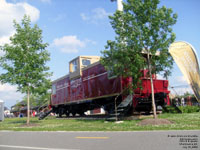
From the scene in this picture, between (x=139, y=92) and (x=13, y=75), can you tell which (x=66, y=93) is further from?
(x=139, y=92)

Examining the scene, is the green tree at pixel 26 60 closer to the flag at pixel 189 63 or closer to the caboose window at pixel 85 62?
the caboose window at pixel 85 62

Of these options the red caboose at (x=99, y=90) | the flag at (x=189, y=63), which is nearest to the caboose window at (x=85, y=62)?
the red caboose at (x=99, y=90)

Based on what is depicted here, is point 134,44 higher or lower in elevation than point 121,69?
higher

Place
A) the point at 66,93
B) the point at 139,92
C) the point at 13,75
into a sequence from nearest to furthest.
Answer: the point at 139,92, the point at 13,75, the point at 66,93

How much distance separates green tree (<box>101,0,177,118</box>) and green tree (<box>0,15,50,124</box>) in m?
6.73

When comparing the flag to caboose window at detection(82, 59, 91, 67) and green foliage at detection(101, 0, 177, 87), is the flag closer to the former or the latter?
green foliage at detection(101, 0, 177, 87)

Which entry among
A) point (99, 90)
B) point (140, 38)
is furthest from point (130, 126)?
point (99, 90)

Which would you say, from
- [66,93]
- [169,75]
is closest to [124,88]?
[169,75]

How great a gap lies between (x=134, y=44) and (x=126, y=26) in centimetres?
125

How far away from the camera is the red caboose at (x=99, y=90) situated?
1456 cm

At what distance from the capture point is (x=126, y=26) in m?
13.2

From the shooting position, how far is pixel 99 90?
56.5 ft

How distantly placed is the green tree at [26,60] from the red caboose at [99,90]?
3380 mm

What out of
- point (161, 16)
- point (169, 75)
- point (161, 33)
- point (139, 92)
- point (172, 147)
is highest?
point (161, 16)
